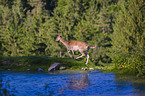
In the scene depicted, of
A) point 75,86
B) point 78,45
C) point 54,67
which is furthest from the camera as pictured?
point 78,45

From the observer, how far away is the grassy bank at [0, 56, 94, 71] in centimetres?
1756

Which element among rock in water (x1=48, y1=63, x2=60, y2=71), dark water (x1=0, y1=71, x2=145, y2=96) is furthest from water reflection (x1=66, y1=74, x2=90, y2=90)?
rock in water (x1=48, y1=63, x2=60, y2=71)

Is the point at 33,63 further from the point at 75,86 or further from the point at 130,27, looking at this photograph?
the point at 130,27

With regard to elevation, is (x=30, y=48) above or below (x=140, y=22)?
below

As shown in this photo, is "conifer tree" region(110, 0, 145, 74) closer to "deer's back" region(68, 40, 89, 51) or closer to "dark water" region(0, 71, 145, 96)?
"deer's back" region(68, 40, 89, 51)

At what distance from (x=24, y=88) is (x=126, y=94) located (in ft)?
12.9

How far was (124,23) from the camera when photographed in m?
32.7

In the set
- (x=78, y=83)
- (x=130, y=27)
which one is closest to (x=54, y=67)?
(x=78, y=83)

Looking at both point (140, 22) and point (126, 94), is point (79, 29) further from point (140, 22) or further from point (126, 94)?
point (126, 94)

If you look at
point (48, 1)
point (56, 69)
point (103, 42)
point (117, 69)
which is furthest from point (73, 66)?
point (48, 1)

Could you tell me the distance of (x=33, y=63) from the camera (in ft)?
61.0

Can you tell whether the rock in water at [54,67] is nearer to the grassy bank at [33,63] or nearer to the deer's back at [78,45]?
the grassy bank at [33,63]

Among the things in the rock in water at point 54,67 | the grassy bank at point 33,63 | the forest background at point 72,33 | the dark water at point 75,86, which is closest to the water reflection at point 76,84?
A: the dark water at point 75,86

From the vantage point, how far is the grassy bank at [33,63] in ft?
57.6
